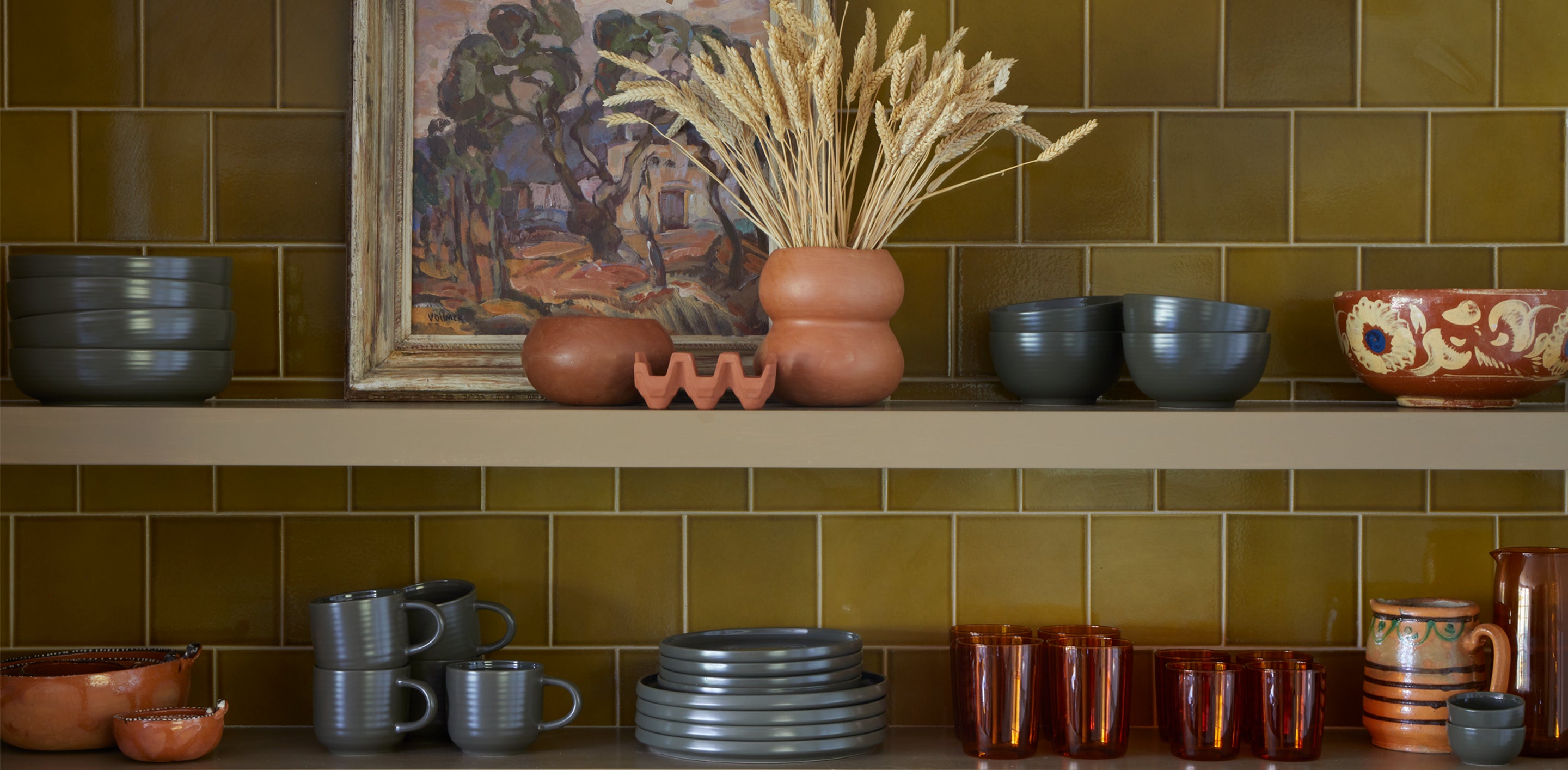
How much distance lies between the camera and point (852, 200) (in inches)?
54.6

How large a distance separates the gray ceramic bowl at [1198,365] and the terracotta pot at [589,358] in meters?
0.50

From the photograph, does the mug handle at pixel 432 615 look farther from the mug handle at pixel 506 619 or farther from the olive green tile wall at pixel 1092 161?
the olive green tile wall at pixel 1092 161

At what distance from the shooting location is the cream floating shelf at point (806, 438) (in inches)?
44.1

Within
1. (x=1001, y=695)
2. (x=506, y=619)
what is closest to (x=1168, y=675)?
(x=1001, y=695)

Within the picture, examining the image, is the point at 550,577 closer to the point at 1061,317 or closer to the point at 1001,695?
the point at 1001,695

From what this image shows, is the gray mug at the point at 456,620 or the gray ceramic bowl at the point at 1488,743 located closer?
the gray ceramic bowl at the point at 1488,743

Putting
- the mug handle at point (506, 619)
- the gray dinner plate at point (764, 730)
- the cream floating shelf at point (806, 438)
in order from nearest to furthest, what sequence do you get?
A: the cream floating shelf at point (806, 438)
the gray dinner plate at point (764, 730)
the mug handle at point (506, 619)

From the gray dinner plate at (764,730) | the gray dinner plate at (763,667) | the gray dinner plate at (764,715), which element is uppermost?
the gray dinner plate at (763,667)

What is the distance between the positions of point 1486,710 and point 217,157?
1.52 metres

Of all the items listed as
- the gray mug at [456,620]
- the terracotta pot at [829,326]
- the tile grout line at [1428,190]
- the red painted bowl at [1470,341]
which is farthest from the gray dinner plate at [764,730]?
the tile grout line at [1428,190]

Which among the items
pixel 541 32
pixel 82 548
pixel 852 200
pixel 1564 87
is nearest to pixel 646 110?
pixel 541 32

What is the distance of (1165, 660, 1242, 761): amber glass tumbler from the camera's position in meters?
1.22

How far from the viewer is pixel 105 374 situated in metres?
1.19

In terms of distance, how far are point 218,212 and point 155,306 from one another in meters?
0.23
